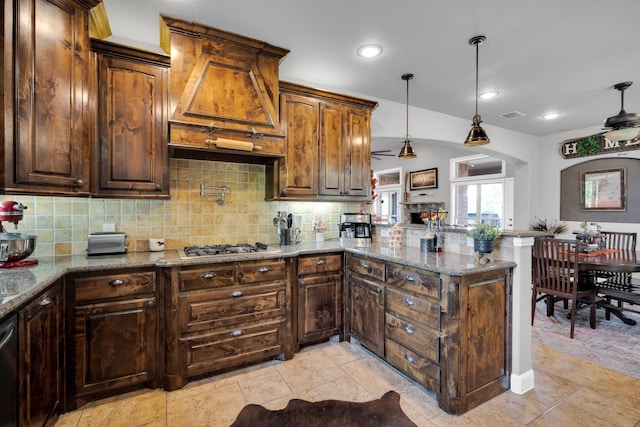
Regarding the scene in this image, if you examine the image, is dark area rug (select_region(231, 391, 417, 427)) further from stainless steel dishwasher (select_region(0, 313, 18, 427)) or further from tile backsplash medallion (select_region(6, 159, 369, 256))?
tile backsplash medallion (select_region(6, 159, 369, 256))

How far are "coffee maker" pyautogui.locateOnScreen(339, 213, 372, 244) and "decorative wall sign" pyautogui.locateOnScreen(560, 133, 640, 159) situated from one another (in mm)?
4650

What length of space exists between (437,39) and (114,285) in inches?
126

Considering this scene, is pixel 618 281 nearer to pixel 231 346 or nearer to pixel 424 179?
pixel 424 179

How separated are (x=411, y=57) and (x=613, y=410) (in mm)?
3169

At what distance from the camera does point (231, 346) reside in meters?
2.46

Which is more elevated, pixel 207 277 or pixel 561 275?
pixel 207 277

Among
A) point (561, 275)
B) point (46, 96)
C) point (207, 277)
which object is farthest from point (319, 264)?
point (561, 275)

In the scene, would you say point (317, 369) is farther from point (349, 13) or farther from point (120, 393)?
point (349, 13)

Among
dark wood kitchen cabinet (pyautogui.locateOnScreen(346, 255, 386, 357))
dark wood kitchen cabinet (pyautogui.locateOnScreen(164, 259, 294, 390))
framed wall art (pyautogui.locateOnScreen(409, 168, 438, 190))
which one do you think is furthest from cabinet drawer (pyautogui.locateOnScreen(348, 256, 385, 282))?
framed wall art (pyautogui.locateOnScreen(409, 168, 438, 190))

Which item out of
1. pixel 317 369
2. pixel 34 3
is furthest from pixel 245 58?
pixel 317 369

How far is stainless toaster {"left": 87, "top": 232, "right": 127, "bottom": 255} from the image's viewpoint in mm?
2383

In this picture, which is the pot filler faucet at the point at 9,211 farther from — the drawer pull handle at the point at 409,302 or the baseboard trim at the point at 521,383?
the baseboard trim at the point at 521,383

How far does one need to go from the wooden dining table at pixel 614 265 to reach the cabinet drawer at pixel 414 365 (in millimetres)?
2405

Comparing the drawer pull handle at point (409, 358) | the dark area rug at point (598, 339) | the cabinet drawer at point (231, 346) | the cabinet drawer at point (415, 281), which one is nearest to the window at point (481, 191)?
the dark area rug at point (598, 339)
